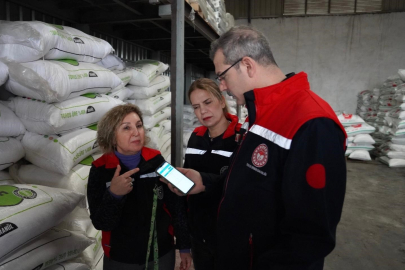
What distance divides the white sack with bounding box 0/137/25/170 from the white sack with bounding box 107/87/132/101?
1038mm

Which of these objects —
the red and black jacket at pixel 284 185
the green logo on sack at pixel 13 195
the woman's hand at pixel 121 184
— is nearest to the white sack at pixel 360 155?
the red and black jacket at pixel 284 185

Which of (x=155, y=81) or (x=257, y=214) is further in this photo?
(x=155, y=81)

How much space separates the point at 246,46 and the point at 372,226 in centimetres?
366

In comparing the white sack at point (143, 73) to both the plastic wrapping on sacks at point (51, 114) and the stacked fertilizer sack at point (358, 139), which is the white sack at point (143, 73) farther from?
the stacked fertilizer sack at point (358, 139)

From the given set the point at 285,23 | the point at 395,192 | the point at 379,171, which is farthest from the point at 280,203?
the point at 285,23

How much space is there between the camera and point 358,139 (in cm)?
743

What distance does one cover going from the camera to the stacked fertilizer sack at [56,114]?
5.65 ft

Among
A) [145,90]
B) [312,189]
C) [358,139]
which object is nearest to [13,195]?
[312,189]

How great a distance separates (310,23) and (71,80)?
8748mm

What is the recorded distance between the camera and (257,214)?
3.17 feet

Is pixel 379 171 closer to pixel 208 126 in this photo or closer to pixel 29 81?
pixel 208 126

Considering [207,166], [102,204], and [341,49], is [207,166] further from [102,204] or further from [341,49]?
[341,49]

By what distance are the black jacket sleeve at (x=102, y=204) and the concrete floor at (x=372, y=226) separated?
228 cm

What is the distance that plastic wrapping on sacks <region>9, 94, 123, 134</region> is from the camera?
6.28 feet
